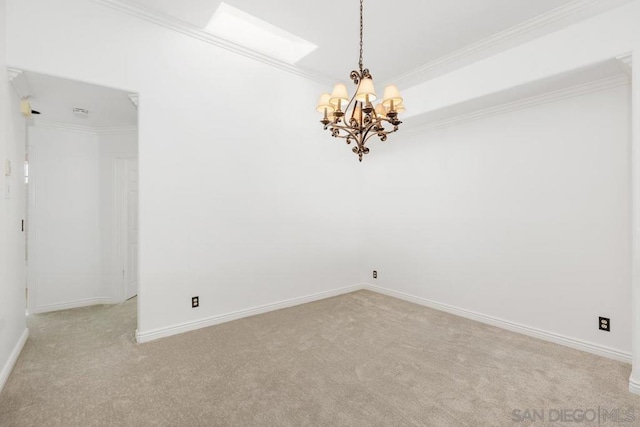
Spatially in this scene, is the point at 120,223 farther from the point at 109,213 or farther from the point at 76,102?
the point at 76,102

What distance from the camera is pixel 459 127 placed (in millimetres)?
3730

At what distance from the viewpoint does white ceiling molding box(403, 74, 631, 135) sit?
263cm

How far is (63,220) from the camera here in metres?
3.88

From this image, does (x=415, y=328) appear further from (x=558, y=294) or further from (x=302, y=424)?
(x=302, y=424)

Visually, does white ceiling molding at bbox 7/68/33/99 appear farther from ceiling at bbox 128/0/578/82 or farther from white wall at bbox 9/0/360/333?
ceiling at bbox 128/0/578/82

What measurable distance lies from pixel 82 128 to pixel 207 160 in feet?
6.92

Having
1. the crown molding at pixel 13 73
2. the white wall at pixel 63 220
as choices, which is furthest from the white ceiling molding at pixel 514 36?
the white wall at pixel 63 220

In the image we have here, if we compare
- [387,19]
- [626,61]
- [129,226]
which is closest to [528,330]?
[626,61]

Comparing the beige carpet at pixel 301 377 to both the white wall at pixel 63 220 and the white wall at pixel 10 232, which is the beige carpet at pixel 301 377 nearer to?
the white wall at pixel 10 232

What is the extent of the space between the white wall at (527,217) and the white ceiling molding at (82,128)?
12.8 ft

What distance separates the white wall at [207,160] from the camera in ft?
8.59

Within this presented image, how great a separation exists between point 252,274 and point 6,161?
7.84 ft

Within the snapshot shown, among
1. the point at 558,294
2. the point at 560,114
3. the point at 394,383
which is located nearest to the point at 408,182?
the point at 560,114

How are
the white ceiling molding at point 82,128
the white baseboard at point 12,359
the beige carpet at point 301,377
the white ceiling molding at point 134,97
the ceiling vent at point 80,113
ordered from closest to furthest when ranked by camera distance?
the beige carpet at point 301,377 → the white baseboard at point 12,359 → the white ceiling molding at point 134,97 → the ceiling vent at point 80,113 → the white ceiling molding at point 82,128
